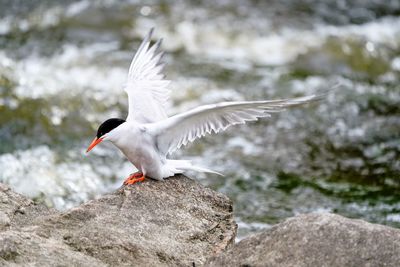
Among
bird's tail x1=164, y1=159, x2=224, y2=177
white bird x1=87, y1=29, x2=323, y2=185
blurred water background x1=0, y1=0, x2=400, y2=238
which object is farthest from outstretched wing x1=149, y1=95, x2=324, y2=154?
blurred water background x1=0, y1=0, x2=400, y2=238

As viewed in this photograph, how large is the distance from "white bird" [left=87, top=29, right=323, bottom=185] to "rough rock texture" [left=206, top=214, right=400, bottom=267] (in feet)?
2.60

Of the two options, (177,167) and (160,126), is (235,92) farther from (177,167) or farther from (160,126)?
(160,126)

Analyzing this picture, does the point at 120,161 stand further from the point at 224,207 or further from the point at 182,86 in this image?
the point at 224,207

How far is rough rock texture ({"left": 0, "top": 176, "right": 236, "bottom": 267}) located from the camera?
3990mm

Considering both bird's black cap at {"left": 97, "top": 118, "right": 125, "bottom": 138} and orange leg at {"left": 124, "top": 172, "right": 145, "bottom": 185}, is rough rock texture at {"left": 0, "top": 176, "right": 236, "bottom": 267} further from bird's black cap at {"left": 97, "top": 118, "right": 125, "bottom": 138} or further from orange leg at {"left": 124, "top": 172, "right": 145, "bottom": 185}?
bird's black cap at {"left": 97, "top": 118, "right": 125, "bottom": 138}

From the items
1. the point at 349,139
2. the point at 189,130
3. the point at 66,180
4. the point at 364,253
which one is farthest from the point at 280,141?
the point at 364,253

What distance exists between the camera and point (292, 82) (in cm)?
1042

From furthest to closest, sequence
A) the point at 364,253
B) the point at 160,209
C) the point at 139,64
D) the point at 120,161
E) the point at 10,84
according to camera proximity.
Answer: the point at 10,84 < the point at 120,161 < the point at 139,64 < the point at 160,209 < the point at 364,253

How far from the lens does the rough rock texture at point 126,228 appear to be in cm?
399

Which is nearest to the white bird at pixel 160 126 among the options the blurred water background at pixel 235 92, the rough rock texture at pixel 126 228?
the rough rock texture at pixel 126 228

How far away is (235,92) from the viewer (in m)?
10.0

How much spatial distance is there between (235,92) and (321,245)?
247 inches

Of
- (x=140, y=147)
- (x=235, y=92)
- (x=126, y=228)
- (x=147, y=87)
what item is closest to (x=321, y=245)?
(x=126, y=228)

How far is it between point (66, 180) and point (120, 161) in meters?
0.94
